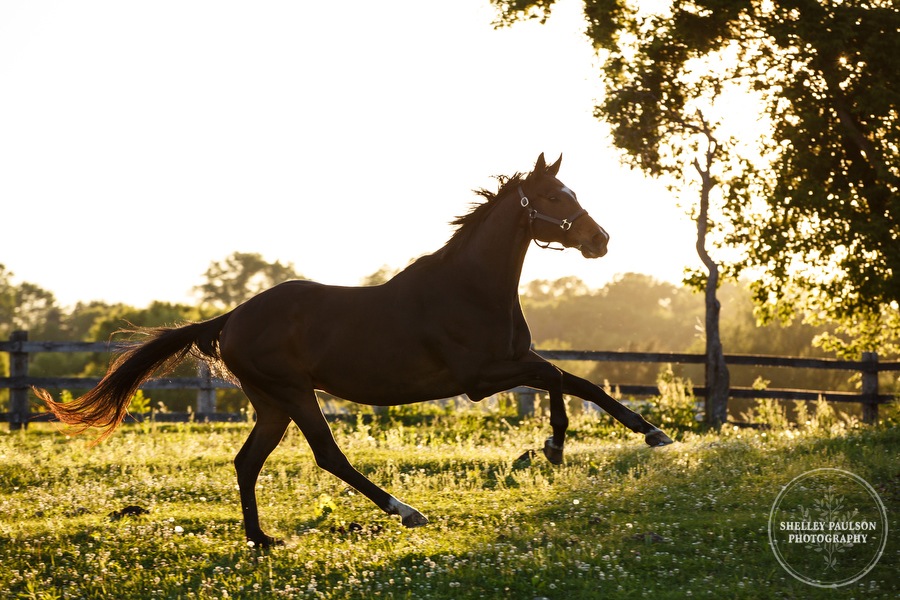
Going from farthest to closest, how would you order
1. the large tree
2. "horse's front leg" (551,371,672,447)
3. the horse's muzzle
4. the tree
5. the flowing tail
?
the tree
the large tree
the flowing tail
the horse's muzzle
"horse's front leg" (551,371,672,447)

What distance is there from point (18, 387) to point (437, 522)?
11.7 m

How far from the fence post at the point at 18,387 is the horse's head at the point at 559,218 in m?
12.3

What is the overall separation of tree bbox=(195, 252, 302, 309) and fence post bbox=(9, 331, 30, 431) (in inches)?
2579

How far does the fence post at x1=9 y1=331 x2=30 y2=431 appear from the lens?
17125mm

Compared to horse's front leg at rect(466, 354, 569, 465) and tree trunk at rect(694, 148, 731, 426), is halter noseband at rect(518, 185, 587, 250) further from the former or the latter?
tree trunk at rect(694, 148, 731, 426)

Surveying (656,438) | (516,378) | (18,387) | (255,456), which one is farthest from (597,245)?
(18,387)

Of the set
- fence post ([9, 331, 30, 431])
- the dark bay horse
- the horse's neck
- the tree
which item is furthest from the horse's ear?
the tree

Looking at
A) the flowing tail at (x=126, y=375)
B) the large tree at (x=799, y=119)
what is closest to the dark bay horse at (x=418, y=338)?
the flowing tail at (x=126, y=375)

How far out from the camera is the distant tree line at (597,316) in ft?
165

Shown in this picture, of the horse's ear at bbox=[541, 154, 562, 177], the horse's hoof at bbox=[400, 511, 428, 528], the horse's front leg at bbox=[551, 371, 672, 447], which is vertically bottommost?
the horse's hoof at bbox=[400, 511, 428, 528]

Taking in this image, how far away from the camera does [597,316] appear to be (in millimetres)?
91938

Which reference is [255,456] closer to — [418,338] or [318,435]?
[318,435]

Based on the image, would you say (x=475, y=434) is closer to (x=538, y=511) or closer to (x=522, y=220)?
(x=538, y=511)

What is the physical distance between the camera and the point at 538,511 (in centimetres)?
842
